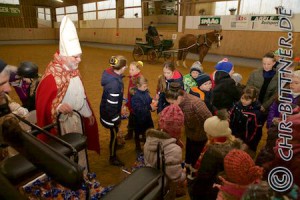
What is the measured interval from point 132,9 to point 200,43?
7794 mm

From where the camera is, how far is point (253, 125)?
2656mm

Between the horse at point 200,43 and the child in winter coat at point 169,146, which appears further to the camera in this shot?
the horse at point 200,43

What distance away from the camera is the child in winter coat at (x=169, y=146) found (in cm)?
189

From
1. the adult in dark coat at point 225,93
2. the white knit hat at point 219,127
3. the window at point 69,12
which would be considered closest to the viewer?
the white knit hat at point 219,127

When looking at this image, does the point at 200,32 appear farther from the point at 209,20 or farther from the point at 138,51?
the point at 138,51

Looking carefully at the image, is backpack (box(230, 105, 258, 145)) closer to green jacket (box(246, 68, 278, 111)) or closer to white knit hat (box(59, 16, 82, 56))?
green jacket (box(246, 68, 278, 111))

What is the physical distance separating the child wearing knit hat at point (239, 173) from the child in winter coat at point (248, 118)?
1343 millimetres

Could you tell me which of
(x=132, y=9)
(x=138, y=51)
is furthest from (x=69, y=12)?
(x=138, y=51)

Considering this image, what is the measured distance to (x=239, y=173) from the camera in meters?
1.36

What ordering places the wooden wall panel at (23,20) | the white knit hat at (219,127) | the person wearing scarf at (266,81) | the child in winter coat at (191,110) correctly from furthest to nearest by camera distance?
1. the wooden wall panel at (23,20)
2. the person wearing scarf at (266,81)
3. the child in winter coat at (191,110)
4. the white knit hat at (219,127)

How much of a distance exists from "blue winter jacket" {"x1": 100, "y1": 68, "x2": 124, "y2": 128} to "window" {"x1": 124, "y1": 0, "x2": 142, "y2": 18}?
12.8m

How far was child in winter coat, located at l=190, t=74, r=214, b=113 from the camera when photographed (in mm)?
2945

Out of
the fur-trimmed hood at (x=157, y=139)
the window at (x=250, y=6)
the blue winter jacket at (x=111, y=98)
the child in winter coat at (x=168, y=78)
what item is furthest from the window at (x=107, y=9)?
the fur-trimmed hood at (x=157, y=139)

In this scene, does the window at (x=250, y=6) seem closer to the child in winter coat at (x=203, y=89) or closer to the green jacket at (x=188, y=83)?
the green jacket at (x=188, y=83)
